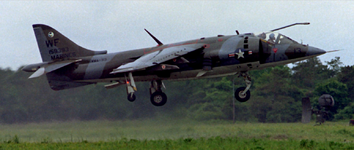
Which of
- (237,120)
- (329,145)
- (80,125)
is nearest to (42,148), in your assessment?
(80,125)

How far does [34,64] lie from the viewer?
87.5ft

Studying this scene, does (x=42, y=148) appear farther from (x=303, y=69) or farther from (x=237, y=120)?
(x=303, y=69)

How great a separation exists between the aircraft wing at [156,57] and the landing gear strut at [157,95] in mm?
2122

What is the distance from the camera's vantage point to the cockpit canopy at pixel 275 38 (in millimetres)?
23328

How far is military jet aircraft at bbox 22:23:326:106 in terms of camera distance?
2308 centimetres

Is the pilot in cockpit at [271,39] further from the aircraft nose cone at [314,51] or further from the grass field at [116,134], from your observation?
the grass field at [116,134]

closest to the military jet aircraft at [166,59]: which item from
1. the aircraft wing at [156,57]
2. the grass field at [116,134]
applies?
the aircraft wing at [156,57]

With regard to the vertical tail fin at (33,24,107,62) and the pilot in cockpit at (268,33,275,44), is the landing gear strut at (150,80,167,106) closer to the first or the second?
the vertical tail fin at (33,24,107,62)

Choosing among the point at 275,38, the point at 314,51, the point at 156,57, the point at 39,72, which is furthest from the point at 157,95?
the point at 314,51

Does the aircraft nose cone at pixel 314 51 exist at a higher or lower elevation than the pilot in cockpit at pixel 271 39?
lower

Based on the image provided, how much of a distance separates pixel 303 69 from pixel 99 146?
44.4 m

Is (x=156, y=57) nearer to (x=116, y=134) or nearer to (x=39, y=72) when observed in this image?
(x=116, y=134)

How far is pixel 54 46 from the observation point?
2761 cm

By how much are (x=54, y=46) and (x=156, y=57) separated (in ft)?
24.9
